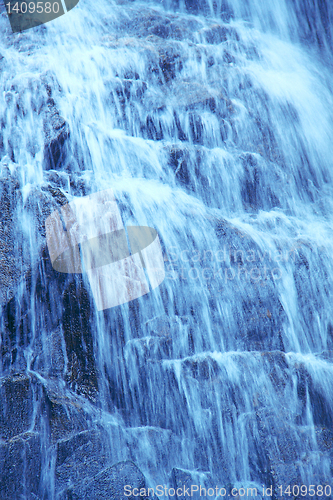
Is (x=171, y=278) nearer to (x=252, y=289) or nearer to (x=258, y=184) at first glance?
(x=252, y=289)

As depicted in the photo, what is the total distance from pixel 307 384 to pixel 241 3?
812cm

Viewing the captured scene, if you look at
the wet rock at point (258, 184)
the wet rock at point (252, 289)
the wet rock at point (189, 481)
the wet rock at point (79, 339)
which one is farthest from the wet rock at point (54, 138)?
the wet rock at point (189, 481)

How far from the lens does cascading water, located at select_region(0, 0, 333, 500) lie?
161 inches

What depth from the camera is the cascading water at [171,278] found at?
161 inches

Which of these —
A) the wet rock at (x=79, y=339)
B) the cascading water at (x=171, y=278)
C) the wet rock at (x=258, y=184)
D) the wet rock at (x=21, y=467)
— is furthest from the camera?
the wet rock at (x=258, y=184)

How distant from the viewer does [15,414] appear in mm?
3887

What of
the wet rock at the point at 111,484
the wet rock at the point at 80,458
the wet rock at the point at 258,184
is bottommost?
the wet rock at the point at 111,484

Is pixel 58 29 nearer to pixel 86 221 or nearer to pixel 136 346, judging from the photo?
pixel 86 221

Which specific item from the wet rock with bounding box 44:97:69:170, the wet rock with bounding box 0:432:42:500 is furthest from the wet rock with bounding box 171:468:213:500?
the wet rock with bounding box 44:97:69:170

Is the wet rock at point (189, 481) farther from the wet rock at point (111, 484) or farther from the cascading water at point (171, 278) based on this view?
the wet rock at point (111, 484)

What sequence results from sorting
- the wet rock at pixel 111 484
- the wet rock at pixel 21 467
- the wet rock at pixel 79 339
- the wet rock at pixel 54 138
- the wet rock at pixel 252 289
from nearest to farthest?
1. the wet rock at pixel 21 467
2. the wet rock at pixel 111 484
3. the wet rock at pixel 79 339
4. the wet rock at pixel 252 289
5. the wet rock at pixel 54 138

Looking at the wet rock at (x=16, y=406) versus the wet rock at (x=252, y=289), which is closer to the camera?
the wet rock at (x=16, y=406)

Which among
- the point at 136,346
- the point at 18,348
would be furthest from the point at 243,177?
the point at 18,348

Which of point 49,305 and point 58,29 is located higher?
point 58,29
